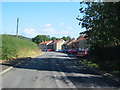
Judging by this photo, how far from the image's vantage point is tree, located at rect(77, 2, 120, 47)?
588 inches

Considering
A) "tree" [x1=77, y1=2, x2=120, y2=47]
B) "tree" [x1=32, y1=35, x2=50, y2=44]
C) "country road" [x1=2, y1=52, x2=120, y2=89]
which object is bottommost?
Answer: "country road" [x1=2, y1=52, x2=120, y2=89]

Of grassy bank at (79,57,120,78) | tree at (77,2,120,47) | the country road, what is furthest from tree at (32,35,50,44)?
the country road

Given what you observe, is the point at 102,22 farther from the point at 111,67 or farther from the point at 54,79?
the point at 54,79

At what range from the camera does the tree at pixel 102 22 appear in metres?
14.9

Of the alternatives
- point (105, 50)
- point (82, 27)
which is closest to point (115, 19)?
point (105, 50)

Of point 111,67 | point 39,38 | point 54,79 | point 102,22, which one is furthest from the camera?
point 39,38

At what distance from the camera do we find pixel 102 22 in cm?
1927

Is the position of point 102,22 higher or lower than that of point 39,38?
lower

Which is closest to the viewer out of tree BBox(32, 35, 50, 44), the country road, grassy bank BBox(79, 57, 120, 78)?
the country road

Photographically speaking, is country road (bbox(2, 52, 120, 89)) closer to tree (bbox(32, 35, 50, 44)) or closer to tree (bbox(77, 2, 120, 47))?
tree (bbox(77, 2, 120, 47))

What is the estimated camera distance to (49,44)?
15712cm

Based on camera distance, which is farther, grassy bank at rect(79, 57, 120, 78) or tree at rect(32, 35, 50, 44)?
tree at rect(32, 35, 50, 44)

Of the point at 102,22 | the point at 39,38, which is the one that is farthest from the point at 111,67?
the point at 39,38

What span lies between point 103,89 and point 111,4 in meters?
8.79
